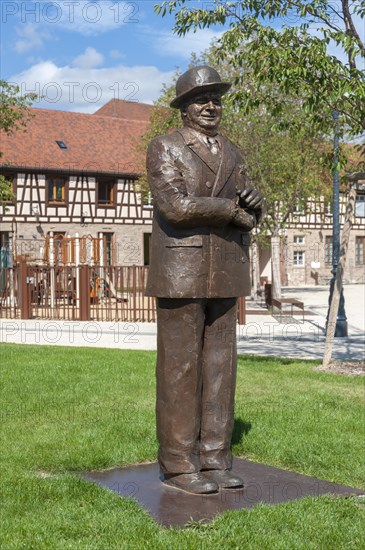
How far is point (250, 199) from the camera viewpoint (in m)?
5.19

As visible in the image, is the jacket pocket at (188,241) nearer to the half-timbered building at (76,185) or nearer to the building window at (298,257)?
the half-timbered building at (76,185)

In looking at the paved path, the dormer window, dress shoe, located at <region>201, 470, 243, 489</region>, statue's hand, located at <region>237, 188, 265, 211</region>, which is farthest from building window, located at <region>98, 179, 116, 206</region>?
dress shoe, located at <region>201, 470, 243, 489</region>

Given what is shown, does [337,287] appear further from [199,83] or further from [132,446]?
[199,83]

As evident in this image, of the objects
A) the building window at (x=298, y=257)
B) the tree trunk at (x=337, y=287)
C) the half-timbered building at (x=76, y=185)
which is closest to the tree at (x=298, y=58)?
the tree trunk at (x=337, y=287)

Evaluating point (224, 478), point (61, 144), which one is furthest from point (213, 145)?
point (61, 144)

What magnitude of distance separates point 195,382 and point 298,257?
134ft

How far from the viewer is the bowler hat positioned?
5.10m

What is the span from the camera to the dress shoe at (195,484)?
196 inches

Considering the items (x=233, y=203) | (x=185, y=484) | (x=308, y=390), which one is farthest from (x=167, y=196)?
(x=308, y=390)

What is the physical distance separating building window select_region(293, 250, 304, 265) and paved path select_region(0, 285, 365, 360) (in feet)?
70.9

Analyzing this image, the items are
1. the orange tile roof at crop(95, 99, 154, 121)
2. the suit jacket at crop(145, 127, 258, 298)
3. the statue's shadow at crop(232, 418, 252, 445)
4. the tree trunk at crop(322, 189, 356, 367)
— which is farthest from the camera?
the orange tile roof at crop(95, 99, 154, 121)

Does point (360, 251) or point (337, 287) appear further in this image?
point (360, 251)

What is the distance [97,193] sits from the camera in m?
36.9

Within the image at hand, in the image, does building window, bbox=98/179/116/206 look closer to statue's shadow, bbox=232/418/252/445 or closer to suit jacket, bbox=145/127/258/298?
statue's shadow, bbox=232/418/252/445
